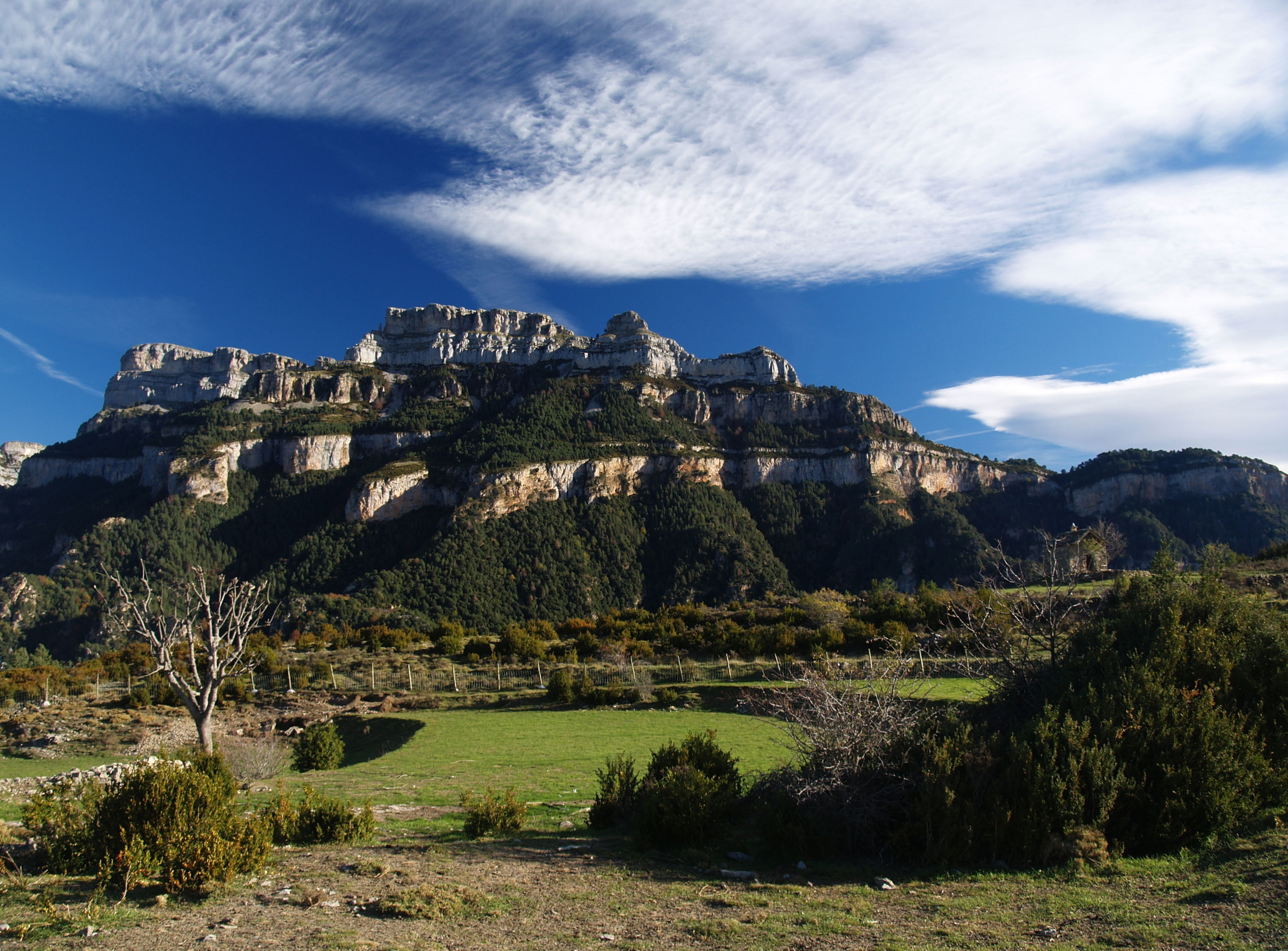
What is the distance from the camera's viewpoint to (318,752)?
1800cm

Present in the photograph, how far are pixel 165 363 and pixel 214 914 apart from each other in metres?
244

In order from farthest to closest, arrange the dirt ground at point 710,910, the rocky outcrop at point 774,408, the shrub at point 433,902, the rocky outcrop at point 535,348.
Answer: the rocky outcrop at point 535,348
the rocky outcrop at point 774,408
the shrub at point 433,902
the dirt ground at point 710,910

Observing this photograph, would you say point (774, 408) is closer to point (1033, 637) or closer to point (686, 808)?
point (1033, 637)

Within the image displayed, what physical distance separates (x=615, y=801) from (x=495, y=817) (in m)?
1.95

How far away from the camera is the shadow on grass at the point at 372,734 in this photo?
21.1 meters

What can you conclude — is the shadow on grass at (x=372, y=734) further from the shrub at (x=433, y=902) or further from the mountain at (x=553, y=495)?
the mountain at (x=553, y=495)

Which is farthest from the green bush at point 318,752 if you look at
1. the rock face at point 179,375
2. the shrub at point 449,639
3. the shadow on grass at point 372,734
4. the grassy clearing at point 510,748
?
the rock face at point 179,375

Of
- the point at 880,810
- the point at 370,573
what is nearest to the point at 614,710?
the point at 880,810

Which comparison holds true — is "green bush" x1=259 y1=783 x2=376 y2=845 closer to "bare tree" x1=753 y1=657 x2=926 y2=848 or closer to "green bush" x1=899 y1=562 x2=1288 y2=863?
"bare tree" x1=753 y1=657 x2=926 y2=848

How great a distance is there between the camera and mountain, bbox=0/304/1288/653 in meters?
88.0

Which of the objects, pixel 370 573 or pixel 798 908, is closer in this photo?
pixel 798 908

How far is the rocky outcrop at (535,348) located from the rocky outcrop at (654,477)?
31.7 m

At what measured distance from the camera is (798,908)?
646 centimetres

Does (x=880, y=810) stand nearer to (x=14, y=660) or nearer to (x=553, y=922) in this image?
(x=553, y=922)
